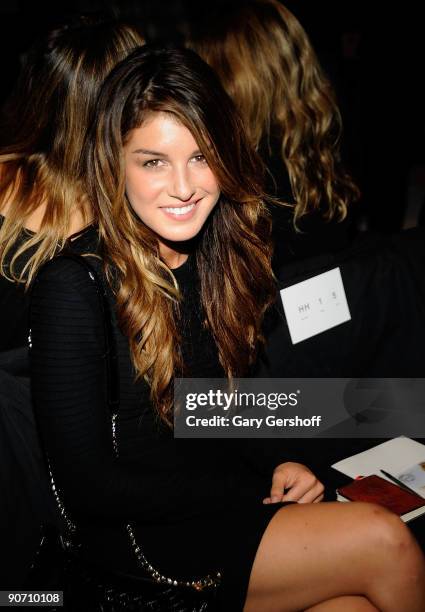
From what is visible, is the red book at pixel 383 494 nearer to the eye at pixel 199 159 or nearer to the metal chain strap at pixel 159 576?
the metal chain strap at pixel 159 576

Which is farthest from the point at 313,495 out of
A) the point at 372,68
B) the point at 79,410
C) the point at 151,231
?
the point at 372,68

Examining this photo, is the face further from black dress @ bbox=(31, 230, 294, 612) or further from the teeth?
black dress @ bbox=(31, 230, 294, 612)

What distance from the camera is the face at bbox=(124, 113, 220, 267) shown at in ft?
4.60

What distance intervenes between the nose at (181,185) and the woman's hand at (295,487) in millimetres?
647

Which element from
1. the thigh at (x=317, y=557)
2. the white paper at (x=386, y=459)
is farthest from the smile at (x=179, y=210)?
→ the white paper at (x=386, y=459)

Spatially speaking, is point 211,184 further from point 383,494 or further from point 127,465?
point 383,494

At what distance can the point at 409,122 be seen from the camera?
13.8 feet

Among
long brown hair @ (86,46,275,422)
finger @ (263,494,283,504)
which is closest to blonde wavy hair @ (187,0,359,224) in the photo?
long brown hair @ (86,46,275,422)

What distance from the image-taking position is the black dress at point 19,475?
1.53 meters

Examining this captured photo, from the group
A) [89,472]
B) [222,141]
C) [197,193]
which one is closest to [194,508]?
[89,472]

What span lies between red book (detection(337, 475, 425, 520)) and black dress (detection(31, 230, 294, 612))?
0.19 m

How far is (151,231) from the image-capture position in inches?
60.9

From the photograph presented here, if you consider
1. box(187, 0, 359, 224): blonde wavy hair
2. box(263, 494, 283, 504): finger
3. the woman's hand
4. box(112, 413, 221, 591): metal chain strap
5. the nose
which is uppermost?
box(187, 0, 359, 224): blonde wavy hair

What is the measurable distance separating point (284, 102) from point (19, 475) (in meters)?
1.55
